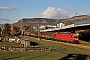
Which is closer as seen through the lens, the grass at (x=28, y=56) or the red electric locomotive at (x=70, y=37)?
the grass at (x=28, y=56)

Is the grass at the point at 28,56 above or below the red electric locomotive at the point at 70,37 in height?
below

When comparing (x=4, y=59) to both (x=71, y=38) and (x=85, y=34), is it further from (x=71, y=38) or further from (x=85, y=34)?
(x=85, y=34)

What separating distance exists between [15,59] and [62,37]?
55.2m

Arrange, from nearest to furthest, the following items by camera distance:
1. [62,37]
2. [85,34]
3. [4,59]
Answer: [4,59]
[62,37]
[85,34]

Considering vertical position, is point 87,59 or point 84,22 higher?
point 84,22

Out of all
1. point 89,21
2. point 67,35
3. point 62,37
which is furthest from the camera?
point 62,37

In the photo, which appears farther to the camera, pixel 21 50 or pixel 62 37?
pixel 62 37

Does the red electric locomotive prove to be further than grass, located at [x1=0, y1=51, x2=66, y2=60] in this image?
Yes

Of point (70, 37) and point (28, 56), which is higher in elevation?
point (70, 37)

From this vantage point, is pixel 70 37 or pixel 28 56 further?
pixel 70 37

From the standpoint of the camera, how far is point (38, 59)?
95.4ft

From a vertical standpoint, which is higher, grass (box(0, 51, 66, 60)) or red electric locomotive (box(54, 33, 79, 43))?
red electric locomotive (box(54, 33, 79, 43))

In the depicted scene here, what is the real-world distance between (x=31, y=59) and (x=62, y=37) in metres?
55.0

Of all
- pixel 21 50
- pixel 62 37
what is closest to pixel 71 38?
pixel 62 37
